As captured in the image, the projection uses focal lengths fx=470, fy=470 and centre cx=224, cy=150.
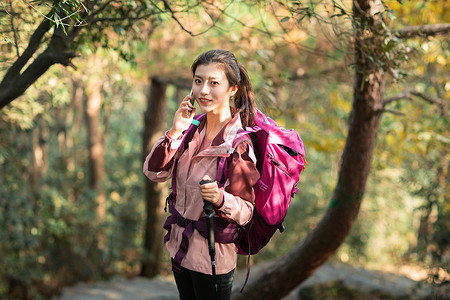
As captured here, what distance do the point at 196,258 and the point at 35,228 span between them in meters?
5.05

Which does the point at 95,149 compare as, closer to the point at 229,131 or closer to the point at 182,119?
the point at 182,119

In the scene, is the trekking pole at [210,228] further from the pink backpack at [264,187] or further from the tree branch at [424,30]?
the tree branch at [424,30]

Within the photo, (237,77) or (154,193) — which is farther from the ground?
(237,77)

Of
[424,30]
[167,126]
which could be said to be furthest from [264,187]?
[167,126]

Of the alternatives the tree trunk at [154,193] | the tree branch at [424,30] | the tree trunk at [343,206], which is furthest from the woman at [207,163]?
the tree trunk at [154,193]

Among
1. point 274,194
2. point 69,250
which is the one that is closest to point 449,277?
point 274,194

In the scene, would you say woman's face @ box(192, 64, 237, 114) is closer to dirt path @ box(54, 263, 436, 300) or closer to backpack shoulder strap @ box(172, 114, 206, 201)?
backpack shoulder strap @ box(172, 114, 206, 201)

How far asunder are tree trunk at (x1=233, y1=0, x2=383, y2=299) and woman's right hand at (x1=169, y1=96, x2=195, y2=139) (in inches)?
64.9

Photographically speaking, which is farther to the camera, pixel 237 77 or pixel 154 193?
pixel 154 193

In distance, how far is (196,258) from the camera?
2.21 metres

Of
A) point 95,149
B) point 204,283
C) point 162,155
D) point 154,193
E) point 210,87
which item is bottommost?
point 154,193

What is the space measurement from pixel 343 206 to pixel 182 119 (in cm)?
214

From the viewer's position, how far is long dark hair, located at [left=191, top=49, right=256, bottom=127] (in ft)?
7.41

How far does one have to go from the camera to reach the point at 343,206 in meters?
3.94
